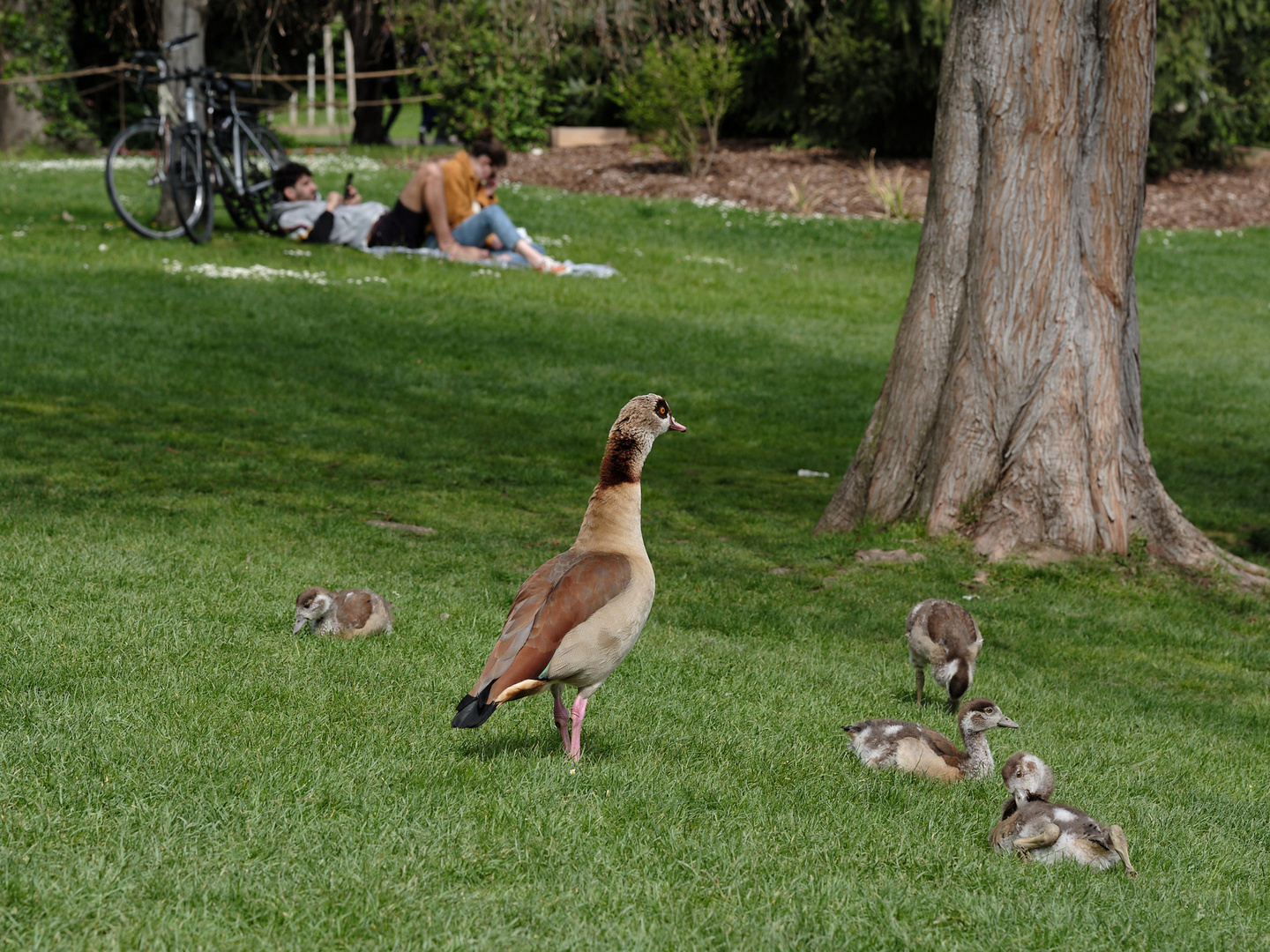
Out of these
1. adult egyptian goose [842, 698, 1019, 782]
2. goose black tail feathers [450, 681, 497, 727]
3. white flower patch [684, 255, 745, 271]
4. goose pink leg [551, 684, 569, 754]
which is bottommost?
adult egyptian goose [842, 698, 1019, 782]

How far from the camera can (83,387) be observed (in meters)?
12.9

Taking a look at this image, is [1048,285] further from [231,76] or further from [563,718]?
[231,76]

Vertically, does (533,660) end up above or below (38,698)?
above

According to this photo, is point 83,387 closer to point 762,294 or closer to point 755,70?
point 762,294

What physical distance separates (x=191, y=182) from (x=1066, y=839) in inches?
681

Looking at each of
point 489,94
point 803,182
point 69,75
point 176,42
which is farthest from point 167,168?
point 489,94

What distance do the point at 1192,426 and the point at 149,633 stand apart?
12838 mm

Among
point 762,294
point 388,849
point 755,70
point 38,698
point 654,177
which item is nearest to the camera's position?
point 388,849

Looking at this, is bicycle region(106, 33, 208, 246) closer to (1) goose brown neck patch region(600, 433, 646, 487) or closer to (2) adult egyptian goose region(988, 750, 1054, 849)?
(1) goose brown neck patch region(600, 433, 646, 487)

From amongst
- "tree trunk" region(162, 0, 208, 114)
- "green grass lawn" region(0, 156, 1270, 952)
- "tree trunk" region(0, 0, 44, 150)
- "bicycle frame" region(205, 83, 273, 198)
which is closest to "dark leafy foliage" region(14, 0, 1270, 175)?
"tree trunk" region(0, 0, 44, 150)

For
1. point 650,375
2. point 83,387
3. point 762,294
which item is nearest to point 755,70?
point 762,294

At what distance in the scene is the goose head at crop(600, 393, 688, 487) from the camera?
489 centimetres

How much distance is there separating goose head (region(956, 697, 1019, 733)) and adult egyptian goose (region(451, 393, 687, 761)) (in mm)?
1684

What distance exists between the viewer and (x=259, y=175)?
21.5 m
